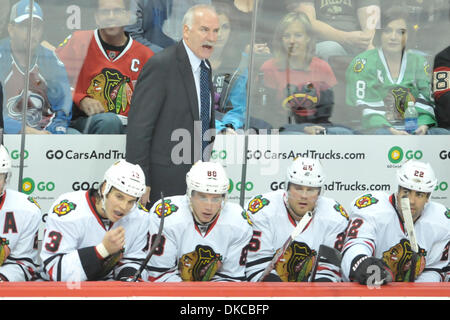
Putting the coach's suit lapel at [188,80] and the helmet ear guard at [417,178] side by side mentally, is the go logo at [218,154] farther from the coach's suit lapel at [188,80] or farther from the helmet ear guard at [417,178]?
the helmet ear guard at [417,178]

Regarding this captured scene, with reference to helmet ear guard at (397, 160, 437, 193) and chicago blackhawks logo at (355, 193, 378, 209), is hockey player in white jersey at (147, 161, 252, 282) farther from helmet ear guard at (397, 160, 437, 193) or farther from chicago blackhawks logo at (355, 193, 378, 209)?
helmet ear guard at (397, 160, 437, 193)

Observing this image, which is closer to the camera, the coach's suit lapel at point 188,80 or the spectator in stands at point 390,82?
the coach's suit lapel at point 188,80

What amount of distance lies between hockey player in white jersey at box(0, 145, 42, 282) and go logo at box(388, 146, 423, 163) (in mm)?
2321

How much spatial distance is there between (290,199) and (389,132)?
3.76 ft

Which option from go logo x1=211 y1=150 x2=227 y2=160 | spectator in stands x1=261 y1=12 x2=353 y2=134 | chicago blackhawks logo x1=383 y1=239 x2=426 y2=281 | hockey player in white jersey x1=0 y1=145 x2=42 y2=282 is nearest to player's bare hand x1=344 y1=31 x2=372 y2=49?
spectator in stands x1=261 y1=12 x2=353 y2=134

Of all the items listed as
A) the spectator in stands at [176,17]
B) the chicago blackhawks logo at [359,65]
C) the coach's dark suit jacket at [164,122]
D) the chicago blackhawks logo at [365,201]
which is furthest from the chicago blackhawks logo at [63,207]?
the chicago blackhawks logo at [359,65]

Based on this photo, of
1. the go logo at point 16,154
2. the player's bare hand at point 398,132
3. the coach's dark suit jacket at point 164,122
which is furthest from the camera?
the player's bare hand at point 398,132

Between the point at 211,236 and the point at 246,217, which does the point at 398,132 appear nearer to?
the point at 246,217

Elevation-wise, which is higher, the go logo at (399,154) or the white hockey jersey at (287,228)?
the go logo at (399,154)

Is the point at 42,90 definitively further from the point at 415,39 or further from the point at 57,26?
the point at 415,39

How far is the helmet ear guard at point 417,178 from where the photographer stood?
4.29 metres

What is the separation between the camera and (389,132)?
525 centimetres

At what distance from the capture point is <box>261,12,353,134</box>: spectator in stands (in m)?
5.17

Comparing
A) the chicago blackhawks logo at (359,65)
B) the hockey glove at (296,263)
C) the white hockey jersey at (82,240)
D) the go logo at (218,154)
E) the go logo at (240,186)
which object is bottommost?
the hockey glove at (296,263)
